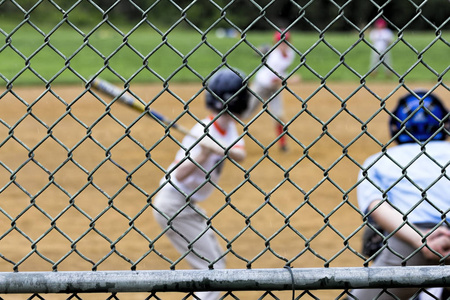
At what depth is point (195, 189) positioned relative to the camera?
2959 mm

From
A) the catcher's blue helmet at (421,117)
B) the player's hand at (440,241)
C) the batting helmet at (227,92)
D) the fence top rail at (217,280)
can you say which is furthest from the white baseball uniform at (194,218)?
the fence top rail at (217,280)

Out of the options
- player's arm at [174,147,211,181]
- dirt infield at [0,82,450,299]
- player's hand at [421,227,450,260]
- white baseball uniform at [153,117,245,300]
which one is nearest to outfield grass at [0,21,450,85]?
dirt infield at [0,82,450,299]

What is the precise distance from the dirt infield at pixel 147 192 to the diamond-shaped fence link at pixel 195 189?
0.9 inches

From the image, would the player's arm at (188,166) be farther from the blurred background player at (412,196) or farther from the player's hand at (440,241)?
the player's hand at (440,241)

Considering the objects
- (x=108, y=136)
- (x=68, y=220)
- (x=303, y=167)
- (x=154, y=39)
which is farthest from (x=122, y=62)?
(x=68, y=220)

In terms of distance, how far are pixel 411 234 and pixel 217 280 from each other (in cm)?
120

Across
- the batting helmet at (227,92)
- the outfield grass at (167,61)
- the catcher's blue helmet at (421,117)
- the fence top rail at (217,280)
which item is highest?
the outfield grass at (167,61)

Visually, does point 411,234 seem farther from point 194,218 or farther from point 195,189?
point 194,218

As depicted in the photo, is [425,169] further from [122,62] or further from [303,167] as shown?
[122,62]

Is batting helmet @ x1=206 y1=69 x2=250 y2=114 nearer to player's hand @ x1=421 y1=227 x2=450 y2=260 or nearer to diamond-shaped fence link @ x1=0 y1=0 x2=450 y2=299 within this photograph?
diamond-shaped fence link @ x1=0 y1=0 x2=450 y2=299

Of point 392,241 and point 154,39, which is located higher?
point 154,39

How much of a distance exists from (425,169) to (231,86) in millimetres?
1412

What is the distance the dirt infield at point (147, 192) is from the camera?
254 centimetres

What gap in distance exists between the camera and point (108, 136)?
10.3 metres
